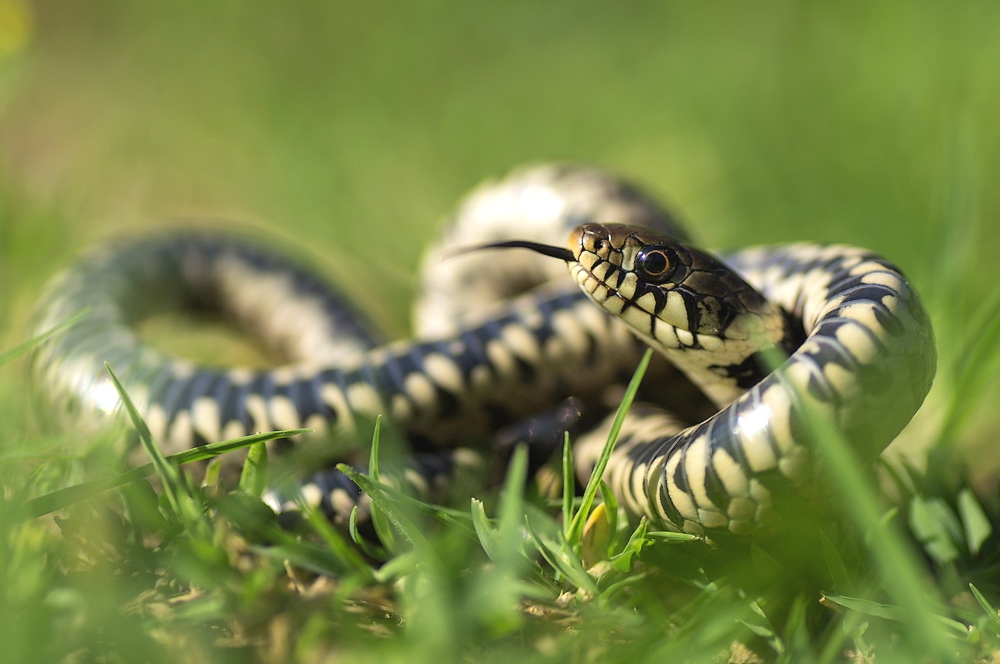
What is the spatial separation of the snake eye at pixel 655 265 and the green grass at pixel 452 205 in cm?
55

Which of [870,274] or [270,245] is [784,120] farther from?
[870,274]

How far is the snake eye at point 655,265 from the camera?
2281 millimetres

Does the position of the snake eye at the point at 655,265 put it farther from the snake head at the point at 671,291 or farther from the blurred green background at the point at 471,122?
the blurred green background at the point at 471,122

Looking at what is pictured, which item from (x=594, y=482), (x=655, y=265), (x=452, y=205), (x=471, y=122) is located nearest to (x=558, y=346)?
(x=655, y=265)

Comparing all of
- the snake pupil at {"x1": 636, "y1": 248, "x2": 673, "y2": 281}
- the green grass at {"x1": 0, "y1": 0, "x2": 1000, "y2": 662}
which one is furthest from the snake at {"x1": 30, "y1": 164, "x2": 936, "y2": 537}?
the green grass at {"x1": 0, "y1": 0, "x2": 1000, "y2": 662}

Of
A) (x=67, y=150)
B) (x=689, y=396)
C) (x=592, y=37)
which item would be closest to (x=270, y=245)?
(x=689, y=396)

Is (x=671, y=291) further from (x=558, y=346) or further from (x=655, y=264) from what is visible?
(x=558, y=346)

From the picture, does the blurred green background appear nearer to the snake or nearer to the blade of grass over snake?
the snake

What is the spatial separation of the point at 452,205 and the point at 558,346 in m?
3.11

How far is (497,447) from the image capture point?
9.50ft

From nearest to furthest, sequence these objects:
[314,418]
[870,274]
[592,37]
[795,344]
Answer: [870,274], [795,344], [314,418], [592,37]

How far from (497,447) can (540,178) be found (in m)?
1.49

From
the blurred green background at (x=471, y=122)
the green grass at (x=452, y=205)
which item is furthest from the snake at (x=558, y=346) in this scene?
the blurred green background at (x=471, y=122)

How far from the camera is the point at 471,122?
708cm
